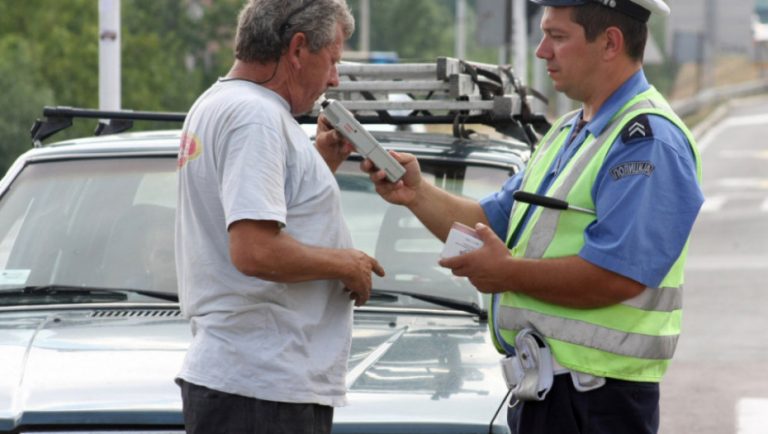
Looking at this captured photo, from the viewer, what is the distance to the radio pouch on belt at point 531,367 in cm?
367

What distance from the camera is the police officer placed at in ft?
11.7

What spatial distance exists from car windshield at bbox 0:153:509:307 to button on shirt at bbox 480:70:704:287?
5.02 ft

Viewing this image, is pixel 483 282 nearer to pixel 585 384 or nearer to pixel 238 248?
pixel 585 384

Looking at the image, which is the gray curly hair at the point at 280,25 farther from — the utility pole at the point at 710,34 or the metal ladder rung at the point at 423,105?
the utility pole at the point at 710,34

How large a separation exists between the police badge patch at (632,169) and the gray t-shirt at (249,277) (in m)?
0.64

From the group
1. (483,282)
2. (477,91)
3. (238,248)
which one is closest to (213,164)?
(238,248)

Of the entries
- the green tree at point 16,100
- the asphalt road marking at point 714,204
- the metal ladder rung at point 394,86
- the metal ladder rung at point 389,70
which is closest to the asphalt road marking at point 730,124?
the asphalt road marking at point 714,204

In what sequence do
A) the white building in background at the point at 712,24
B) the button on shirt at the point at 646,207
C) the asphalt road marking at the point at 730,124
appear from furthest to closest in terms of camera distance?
the asphalt road marking at the point at 730,124 < the white building in background at the point at 712,24 < the button on shirt at the point at 646,207

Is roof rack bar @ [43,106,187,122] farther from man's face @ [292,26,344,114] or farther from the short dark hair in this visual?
the short dark hair

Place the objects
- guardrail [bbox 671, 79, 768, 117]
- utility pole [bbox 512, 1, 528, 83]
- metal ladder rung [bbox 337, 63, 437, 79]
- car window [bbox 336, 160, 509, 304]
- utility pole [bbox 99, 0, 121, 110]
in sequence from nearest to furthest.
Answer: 1. car window [bbox 336, 160, 509, 304]
2. metal ladder rung [bbox 337, 63, 437, 79]
3. utility pole [bbox 99, 0, 121, 110]
4. utility pole [bbox 512, 1, 528, 83]
5. guardrail [bbox 671, 79, 768, 117]

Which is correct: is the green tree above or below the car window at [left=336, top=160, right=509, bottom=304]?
below

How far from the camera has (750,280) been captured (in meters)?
14.1

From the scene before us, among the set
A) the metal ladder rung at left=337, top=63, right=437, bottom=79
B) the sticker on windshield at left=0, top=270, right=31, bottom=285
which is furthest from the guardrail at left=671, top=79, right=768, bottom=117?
the sticker on windshield at left=0, top=270, right=31, bottom=285

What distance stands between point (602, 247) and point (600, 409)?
376 mm
